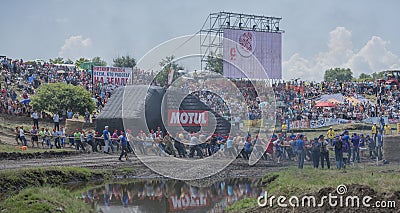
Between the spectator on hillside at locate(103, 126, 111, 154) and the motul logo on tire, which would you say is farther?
the spectator on hillside at locate(103, 126, 111, 154)

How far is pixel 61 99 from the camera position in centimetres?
3891

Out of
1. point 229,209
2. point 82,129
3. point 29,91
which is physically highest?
point 29,91

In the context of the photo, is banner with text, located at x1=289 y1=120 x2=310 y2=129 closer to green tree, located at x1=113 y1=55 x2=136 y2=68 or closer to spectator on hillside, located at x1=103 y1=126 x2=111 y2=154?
spectator on hillside, located at x1=103 y1=126 x2=111 y2=154

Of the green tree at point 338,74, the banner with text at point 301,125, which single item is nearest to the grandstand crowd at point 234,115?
the banner with text at point 301,125

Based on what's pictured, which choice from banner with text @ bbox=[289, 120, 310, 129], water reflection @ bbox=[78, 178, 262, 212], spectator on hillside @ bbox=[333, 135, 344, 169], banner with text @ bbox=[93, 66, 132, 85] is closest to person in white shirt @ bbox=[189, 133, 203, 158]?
water reflection @ bbox=[78, 178, 262, 212]

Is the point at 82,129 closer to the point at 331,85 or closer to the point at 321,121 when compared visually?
the point at 321,121

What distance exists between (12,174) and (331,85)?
42.2 meters

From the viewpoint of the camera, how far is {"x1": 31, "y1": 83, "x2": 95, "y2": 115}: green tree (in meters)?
38.2

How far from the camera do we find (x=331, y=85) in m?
57.5

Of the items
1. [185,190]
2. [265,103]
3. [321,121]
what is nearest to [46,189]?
[185,190]

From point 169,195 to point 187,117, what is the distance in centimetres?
1084

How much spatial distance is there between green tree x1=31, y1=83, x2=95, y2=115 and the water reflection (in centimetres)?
1738

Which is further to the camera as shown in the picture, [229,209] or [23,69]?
[23,69]

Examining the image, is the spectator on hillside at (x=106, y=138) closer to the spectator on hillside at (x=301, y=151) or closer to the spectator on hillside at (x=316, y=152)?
the spectator on hillside at (x=301, y=151)
